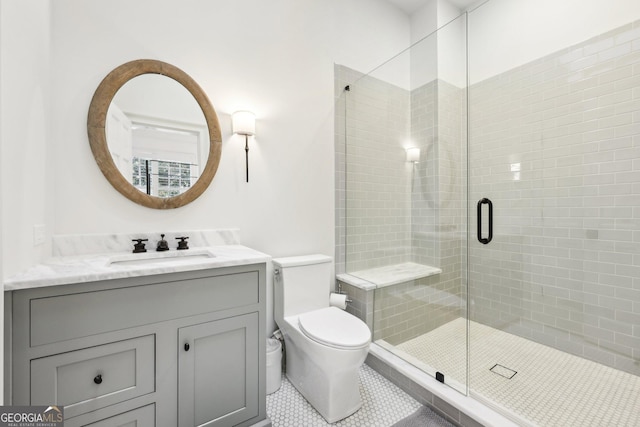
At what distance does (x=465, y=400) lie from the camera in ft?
4.79

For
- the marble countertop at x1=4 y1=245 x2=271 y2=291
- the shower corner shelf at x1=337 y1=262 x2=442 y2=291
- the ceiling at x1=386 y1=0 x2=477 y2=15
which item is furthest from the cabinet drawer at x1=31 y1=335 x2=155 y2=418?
the ceiling at x1=386 y1=0 x2=477 y2=15

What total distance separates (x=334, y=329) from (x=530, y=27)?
277 cm

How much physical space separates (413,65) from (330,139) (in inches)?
39.0

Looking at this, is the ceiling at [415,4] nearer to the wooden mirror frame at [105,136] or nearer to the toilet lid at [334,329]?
the wooden mirror frame at [105,136]

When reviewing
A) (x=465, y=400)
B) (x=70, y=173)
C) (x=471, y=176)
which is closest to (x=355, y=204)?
(x=471, y=176)

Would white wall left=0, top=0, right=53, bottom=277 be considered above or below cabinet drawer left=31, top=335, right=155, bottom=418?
above

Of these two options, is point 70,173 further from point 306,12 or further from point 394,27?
point 394,27

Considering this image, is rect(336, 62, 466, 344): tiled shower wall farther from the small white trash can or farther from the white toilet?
the small white trash can

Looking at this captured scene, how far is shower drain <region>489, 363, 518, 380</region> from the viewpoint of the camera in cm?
178

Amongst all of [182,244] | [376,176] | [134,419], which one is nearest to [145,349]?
Answer: [134,419]

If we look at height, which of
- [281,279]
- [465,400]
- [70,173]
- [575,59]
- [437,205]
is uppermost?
[575,59]

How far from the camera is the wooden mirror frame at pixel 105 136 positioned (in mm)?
1497
